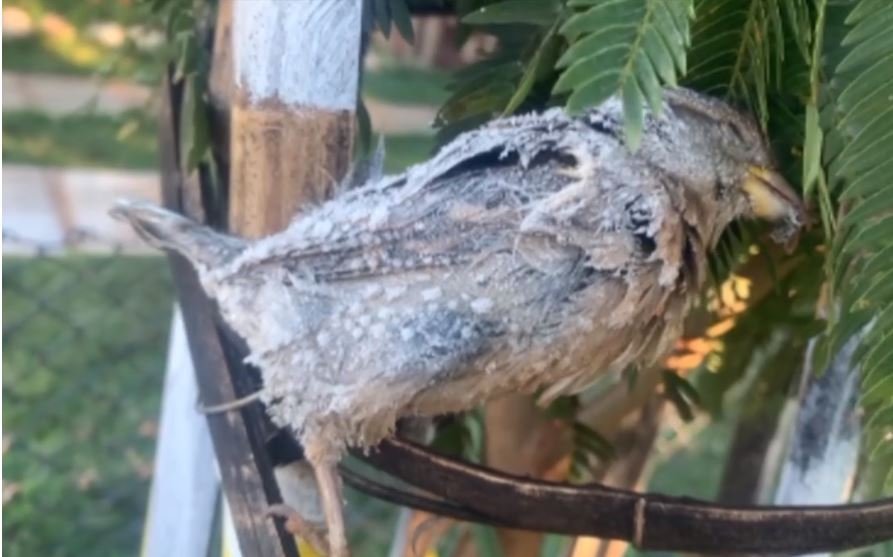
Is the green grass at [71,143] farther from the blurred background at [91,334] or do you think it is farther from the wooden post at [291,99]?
the wooden post at [291,99]

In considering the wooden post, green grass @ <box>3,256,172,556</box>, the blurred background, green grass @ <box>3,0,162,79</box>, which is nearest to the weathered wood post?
the wooden post

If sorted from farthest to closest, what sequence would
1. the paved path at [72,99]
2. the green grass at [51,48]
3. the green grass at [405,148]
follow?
the paved path at [72,99]
the green grass at [405,148]
the green grass at [51,48]

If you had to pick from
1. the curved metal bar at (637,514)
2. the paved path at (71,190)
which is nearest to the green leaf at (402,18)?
the curved metal bar at (637,514)

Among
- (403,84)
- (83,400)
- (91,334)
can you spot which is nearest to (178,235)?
(83,400)

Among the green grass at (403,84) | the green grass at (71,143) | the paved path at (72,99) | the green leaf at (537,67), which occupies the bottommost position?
the green grass at (71,143)

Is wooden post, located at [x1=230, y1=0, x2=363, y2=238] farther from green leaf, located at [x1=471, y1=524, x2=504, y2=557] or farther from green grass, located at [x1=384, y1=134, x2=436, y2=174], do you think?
green grass, located at [x1=384, y1=134, x2=436, y2=174]

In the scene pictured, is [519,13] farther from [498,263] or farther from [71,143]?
[71,143]

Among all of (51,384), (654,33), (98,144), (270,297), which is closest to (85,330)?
(51,384)
